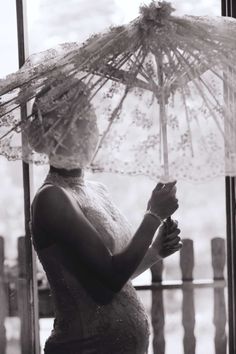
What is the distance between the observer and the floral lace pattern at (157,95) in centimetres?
106

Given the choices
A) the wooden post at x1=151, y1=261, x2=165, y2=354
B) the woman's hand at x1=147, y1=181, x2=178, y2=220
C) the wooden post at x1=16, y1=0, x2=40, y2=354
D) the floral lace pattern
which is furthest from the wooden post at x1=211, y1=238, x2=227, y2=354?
the floral lace pattern

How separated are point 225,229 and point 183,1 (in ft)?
2.68

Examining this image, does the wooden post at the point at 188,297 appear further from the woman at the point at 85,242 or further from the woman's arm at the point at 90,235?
the woman's arm at the point at 90,235

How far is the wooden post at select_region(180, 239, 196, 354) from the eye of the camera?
7.68 ft

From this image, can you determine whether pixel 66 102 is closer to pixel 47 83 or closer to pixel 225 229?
pixel 47 83

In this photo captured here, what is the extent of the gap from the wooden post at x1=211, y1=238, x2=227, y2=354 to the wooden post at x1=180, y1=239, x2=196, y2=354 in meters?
0.10

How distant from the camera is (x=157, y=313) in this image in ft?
7.52

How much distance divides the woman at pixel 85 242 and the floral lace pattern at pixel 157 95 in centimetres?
1

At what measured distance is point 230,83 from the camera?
1103mm

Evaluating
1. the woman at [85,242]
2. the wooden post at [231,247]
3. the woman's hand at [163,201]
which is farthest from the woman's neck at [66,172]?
the wooden post at [231,247]

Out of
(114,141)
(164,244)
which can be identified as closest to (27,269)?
(164,244)

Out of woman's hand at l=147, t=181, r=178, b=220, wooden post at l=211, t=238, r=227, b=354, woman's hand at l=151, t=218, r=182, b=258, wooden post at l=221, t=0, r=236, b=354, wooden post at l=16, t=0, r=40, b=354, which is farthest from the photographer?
wooden post at l=211, t=238, r=227, b=354

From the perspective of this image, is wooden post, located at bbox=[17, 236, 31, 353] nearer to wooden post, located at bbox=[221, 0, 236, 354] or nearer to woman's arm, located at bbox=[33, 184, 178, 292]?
wooden post, located at bbox=[221, 0, 236, 354]

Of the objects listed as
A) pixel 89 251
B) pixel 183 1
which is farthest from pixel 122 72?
pixel 183 1
